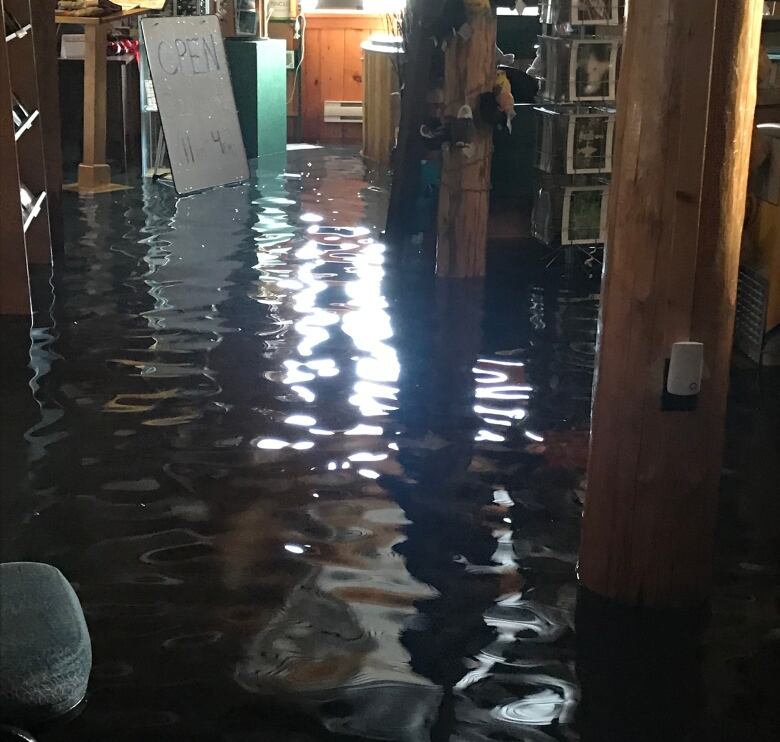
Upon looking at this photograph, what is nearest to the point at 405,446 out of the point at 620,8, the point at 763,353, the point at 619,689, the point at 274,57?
the point at 619,689

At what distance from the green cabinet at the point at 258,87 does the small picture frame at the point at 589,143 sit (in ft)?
13.5

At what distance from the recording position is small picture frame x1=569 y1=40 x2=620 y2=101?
4875 mm

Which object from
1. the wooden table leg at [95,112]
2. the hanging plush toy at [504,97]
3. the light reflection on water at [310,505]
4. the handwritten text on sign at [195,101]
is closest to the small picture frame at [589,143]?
the hanging plush toy at [504,97]

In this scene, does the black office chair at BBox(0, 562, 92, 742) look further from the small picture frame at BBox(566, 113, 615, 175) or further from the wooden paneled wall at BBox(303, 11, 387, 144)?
the wooden paneled wall at BBox(303, 11, 387, 144)

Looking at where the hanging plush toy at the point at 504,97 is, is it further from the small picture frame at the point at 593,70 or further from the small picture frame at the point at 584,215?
the small picture frame at the point at 584,215

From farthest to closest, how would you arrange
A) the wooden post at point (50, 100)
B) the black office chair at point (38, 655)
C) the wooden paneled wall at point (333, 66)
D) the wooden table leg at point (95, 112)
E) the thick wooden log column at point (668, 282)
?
the wooden paneled wall at point (333, 66) → the wooden table leg at point (95, 112) → the wooden post at point (50, 100) → the thick wooden log column at point (668, 282) → the black office chair at point (38, 655)

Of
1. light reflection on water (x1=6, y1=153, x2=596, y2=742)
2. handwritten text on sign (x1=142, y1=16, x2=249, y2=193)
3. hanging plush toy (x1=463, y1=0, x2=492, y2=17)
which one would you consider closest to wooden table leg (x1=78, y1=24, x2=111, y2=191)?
handwritten text on sign (x1=142, y1=16, x2=249, y2=193)

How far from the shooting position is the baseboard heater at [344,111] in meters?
10.4

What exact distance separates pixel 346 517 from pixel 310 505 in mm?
110

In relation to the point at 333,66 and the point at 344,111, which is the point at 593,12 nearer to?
the point at 344,111

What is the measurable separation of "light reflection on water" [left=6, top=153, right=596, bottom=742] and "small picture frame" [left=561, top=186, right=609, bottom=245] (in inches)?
21.3

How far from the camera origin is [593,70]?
16.1ft

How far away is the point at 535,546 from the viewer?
2592 mm

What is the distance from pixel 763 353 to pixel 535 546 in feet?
5.77
